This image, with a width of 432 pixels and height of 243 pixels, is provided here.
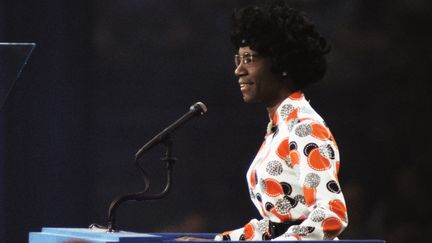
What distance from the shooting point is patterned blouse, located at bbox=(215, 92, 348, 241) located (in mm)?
2436

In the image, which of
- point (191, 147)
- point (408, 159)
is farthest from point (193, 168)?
point (408, 159)

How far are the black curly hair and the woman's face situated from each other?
0.08ft

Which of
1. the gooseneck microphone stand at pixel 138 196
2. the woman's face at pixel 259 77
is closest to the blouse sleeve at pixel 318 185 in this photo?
the woman's face at pixel 259 77

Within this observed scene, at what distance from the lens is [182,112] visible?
4.68 m

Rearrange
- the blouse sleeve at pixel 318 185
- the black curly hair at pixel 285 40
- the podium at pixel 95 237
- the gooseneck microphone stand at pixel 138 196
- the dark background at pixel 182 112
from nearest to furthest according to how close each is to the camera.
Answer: the podium at pixel 95 237 → the blouse sleeve at pixel 318 185 → the gooseneck microphone stand at pixel 138 196 → the black curly hair at pixel 285 40 → the dark background at pixel 182 112

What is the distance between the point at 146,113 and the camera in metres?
4.67

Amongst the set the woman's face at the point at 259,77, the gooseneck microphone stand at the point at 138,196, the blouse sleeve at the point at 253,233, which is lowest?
the blouse sleeve at the point at 253,233

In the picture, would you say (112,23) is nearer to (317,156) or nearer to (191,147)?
(191,147)

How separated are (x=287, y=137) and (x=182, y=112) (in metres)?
2.09

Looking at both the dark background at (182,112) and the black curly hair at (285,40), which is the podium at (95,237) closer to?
the black curly hair at (285,40)

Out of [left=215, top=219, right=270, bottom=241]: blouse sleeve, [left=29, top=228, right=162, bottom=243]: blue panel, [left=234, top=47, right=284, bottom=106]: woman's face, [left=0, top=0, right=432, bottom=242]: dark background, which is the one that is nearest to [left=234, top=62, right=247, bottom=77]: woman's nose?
[left=234, top=47, right=284, bottom=106]: woman's face

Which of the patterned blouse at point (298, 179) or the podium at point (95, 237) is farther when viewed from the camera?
the patterned blouse at point (298, 179)

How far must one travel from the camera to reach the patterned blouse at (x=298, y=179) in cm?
244

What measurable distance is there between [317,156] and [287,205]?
17 centimetres
